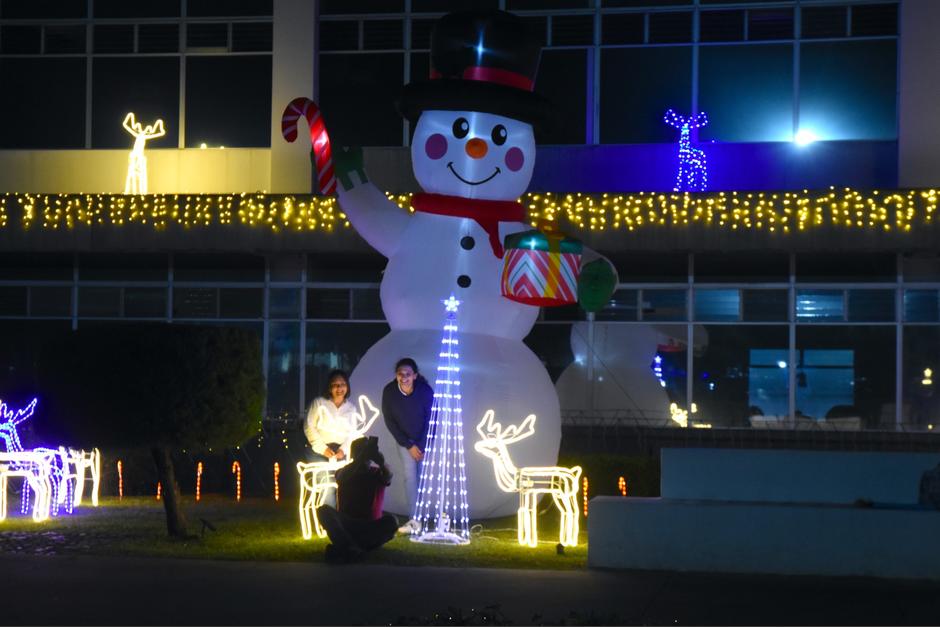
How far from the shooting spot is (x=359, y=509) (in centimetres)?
1120

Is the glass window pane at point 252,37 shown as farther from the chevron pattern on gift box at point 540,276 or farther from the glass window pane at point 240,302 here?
the chevron pattern on gift box at point 540,276

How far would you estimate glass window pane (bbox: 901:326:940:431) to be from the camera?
1973 cm

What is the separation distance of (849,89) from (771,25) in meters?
1.46

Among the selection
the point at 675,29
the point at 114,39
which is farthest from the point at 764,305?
the point at 114,39

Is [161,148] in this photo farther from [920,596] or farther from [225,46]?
[920,596]

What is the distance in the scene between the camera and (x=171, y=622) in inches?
324

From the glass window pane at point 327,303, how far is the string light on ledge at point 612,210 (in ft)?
8.00

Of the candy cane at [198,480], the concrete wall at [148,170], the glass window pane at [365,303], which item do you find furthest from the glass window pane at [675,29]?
the candy cane at [198,480]

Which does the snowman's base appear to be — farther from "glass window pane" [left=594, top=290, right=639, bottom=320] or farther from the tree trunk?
"glass window pane" [left=594, top=290, right=639, bottom=320]

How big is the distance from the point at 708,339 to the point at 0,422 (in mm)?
10042

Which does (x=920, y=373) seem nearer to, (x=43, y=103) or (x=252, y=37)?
(x=252, y=37)

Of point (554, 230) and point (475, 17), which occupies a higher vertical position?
point (475, 17)

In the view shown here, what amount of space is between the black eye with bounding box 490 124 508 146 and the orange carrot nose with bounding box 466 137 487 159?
0.13 m

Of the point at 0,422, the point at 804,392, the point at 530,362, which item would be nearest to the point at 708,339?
the point at 804,392
